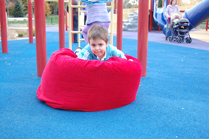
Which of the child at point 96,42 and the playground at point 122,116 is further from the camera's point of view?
the child at point 96,42

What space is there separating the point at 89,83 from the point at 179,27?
19.7ft

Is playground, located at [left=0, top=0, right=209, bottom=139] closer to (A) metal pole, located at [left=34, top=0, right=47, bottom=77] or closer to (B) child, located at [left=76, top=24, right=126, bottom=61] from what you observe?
(A) metal pole, located at [left=34, top=0, right=47, bottom=77]

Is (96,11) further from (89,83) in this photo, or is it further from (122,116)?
(122,116)

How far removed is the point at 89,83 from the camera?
5.90ft

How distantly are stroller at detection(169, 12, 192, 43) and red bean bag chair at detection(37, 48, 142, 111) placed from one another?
5637mm

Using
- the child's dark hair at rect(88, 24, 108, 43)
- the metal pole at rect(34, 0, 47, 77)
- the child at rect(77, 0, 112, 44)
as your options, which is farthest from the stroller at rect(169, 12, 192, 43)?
the child's dark hair at rect(88, 24, 108, 43)

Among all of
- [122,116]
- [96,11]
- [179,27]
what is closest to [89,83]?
[122,116]

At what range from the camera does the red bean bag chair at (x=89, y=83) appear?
1791 mm

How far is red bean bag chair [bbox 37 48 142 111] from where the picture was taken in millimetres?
1791

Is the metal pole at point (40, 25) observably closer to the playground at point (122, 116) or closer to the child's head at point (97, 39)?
the playground at point (122, 116)

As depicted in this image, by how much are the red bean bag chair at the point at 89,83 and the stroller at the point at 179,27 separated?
18.5 ft

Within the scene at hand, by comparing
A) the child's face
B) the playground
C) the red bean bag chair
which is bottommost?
the playground

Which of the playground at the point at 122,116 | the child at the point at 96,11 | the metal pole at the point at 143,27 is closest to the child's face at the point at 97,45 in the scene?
the playground at the point at 122,116

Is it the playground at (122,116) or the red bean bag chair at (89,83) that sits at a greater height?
the red bean bag chair at (89,83)
